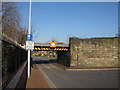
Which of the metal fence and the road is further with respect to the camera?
the road

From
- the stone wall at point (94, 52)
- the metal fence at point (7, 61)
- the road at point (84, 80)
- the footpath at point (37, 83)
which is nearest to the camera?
the metal fence at point (7, 61)

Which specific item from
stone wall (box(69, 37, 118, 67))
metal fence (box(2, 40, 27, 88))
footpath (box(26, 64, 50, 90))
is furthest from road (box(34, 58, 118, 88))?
stone wall (box(69, 37, 118, 67))

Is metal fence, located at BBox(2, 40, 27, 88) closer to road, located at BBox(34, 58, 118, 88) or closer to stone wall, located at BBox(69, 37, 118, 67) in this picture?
road, located at BBox(34, 58, 118, 88)

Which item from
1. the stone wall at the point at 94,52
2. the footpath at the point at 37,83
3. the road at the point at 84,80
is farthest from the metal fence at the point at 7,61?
the stone wall at the point at 94,52

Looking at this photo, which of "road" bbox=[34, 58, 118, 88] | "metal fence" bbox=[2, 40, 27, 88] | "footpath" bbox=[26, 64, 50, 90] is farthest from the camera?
"road" bbox=[34, 58, 118, 88]

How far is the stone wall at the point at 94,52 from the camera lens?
30.0m

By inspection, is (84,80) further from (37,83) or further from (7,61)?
(7,61)

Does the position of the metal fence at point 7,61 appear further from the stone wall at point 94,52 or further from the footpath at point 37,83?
the stone wall at point 94,52

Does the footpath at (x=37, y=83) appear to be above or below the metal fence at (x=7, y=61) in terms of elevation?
below

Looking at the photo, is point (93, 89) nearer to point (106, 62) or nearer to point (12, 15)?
point (12, 15)

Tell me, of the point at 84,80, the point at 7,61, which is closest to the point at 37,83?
the point at 84,80

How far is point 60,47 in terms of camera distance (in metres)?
33.3

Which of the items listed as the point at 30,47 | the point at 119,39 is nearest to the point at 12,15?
the point at 30,47

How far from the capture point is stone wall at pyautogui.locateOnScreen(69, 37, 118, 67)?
30.0m
